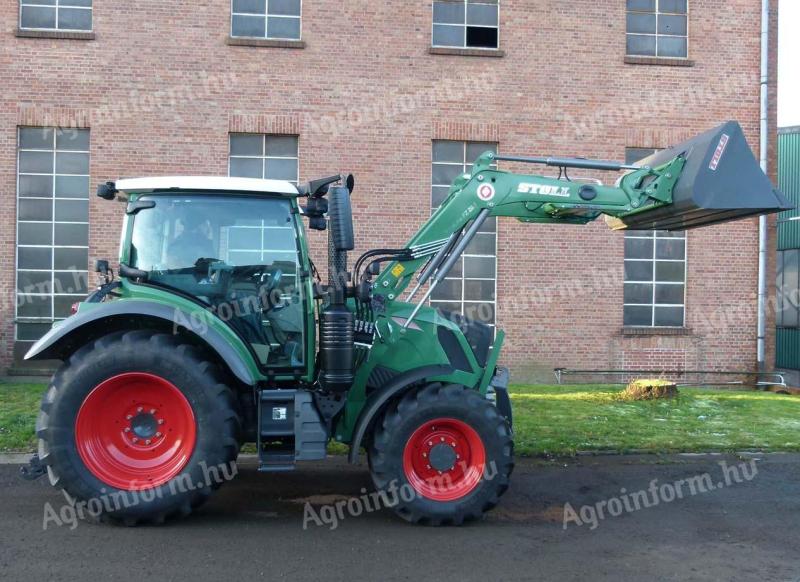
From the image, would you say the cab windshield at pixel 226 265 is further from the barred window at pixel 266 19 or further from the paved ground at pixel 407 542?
the barred window at pixel 266 19

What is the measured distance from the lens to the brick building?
1292 centimetres

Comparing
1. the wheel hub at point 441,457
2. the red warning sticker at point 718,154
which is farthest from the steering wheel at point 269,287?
the red warning sticker at point 718,154

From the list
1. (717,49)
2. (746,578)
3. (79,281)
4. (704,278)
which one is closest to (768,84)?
(717,49)

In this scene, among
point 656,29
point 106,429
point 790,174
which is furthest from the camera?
point 790,174

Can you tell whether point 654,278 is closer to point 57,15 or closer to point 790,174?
point 790,174

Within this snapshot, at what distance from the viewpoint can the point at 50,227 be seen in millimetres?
13109

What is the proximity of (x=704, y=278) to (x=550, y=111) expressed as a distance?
417 cm

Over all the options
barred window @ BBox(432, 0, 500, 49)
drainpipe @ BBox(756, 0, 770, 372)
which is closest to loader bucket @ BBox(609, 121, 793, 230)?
barred window @ BBox(432, 0, 500, 49)

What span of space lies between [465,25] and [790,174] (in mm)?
11071

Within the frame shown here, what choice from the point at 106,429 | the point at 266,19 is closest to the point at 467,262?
the point at 266,19

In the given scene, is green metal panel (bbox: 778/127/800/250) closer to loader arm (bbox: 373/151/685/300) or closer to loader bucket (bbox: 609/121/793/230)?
loader bucket (bbox: 609/121/793/230)

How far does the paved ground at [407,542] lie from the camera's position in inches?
189

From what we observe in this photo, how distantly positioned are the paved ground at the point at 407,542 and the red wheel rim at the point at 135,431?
0.40 m

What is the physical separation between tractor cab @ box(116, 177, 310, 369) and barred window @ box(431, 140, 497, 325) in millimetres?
7770
